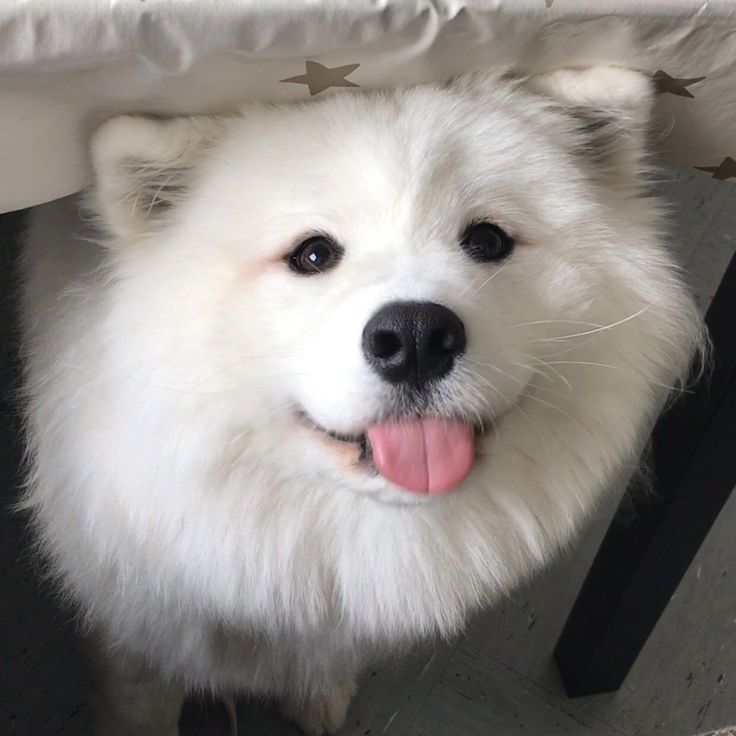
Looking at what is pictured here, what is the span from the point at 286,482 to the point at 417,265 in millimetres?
289

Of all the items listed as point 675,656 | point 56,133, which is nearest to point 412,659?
point 675,656

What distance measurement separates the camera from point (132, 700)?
4.72 ft

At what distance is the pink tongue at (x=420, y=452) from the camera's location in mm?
886

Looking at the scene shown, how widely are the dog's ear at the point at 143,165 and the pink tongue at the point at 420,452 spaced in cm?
36

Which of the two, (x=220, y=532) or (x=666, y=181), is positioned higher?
(x=666, y=181)

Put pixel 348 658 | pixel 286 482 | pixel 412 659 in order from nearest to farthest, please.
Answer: pixel 286 482
pixel 348 658
pixel 412 659

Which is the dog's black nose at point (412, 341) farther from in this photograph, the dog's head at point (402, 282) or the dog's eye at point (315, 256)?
the dog's eye at point (315, 256)

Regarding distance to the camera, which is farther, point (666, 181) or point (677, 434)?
point (677, 434)

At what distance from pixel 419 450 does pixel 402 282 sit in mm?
167

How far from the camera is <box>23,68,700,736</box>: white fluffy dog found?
0.89 m

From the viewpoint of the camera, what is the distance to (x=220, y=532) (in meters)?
1.02

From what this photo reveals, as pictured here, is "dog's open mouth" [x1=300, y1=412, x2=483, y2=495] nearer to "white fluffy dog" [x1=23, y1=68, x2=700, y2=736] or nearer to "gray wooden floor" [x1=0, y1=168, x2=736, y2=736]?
"white fluffy dog" [x1=23, y1=68, x2=700, y2=736]

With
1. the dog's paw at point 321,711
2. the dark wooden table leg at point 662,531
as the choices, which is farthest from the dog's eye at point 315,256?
the dog's paw at point 321,711

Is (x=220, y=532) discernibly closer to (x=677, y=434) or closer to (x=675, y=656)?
(x=677, y=434)
